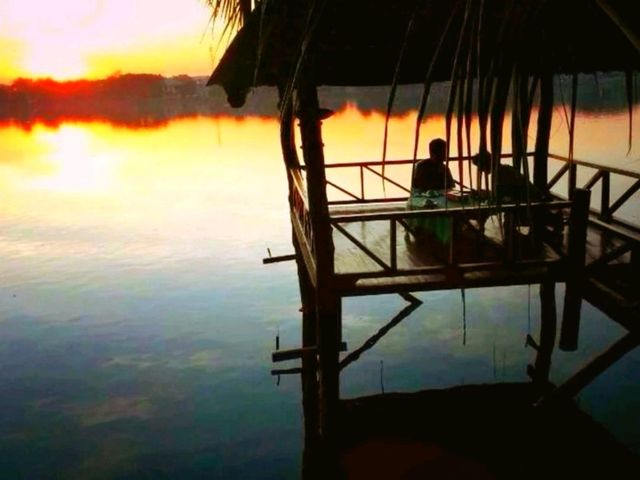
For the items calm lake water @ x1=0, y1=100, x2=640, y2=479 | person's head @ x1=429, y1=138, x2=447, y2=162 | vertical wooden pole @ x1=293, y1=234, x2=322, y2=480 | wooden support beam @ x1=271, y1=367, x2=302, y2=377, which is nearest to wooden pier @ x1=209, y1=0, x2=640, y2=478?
vertical wooden pole @ x1=293, y1=234, x2=322, y2=480

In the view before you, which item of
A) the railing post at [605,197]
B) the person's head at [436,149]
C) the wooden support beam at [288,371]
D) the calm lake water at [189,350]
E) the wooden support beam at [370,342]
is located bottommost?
the calm lake water at [189,350]

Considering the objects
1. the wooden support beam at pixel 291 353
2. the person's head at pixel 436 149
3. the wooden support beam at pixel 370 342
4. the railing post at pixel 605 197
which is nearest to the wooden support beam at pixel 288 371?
the wooden support beam at pixel 370 342

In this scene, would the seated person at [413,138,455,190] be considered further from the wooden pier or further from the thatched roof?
the thatched roof

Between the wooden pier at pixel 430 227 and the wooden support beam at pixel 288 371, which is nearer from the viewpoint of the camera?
the wooden pier at pixel 430 227

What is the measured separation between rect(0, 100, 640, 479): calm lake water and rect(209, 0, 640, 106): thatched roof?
23.9 ft

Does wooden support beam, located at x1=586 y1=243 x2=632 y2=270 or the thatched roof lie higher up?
the thatched roof

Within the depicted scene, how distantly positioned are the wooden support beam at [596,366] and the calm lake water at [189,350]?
375cm

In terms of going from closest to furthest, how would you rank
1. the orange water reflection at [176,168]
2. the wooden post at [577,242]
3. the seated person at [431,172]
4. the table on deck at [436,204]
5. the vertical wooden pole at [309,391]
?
1. the wooden post at [577,242]
2. the table on deck at [436,204]
3. the seated person at [431,172]
4. the vertical wooden pole at [309,391]
5. the orange water reflection at [176,168]

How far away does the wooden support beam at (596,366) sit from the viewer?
6.86 meters

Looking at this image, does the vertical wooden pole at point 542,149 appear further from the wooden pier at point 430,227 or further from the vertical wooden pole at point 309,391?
the vertical wooden pole at point 309,391

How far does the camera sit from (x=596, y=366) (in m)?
7.37

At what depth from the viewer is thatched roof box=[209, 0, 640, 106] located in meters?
1.51

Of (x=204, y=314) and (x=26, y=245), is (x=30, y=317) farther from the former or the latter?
(x=26, y=245)

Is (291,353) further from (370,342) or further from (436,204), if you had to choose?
(436,204)
